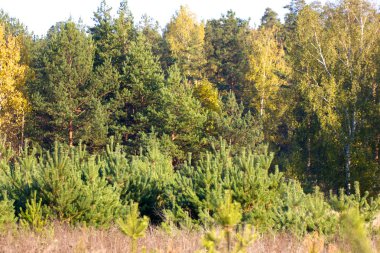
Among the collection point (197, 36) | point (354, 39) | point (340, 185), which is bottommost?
point (340, 185)

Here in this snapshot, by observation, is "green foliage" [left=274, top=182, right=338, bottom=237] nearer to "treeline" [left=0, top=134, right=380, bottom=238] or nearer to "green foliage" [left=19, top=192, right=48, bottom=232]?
"treeline" [left=0, top=134, right=380, bottom=238]

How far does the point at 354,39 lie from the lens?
24250mm

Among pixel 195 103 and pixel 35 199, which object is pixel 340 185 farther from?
pixel 35 199

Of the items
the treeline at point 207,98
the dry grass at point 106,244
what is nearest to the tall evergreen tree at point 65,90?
the treeline at point 207,98

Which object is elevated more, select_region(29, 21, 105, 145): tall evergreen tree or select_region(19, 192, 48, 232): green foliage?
select_region(29, 21, 105, 145): tall evergreen tree

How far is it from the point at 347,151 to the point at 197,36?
2401cm

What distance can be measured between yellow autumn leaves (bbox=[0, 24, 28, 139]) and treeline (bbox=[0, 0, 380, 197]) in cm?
6

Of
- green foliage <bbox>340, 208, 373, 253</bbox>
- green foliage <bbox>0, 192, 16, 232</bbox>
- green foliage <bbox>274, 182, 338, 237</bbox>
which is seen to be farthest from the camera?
green foliage <bbox>274, 182, 338, 237</bbox>

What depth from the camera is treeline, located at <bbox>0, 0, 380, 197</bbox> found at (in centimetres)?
2380

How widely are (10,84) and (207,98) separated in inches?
483

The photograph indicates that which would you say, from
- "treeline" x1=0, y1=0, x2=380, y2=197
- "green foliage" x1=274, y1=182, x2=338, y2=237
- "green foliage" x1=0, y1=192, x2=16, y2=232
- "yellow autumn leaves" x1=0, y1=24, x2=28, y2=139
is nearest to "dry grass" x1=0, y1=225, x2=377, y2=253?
"green foliage" x1=0, y1=192, x2=16, y2=232

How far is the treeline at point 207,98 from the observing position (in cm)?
2380

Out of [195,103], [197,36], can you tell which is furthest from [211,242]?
[197,36]

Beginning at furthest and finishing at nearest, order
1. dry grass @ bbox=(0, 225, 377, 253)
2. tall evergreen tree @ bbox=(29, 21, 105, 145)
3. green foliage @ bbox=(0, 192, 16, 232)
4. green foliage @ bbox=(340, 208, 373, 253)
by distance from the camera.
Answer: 1. tall evergreen tree @ bbox=(29, 21, 105, 145)
2. green foliage @ bbox=(0, 192, 16, 232)
3. dry grass @ bbox=(0, 225, 377, 253)
4. green foliage @ bbox=(340, 208, 373, 253)
